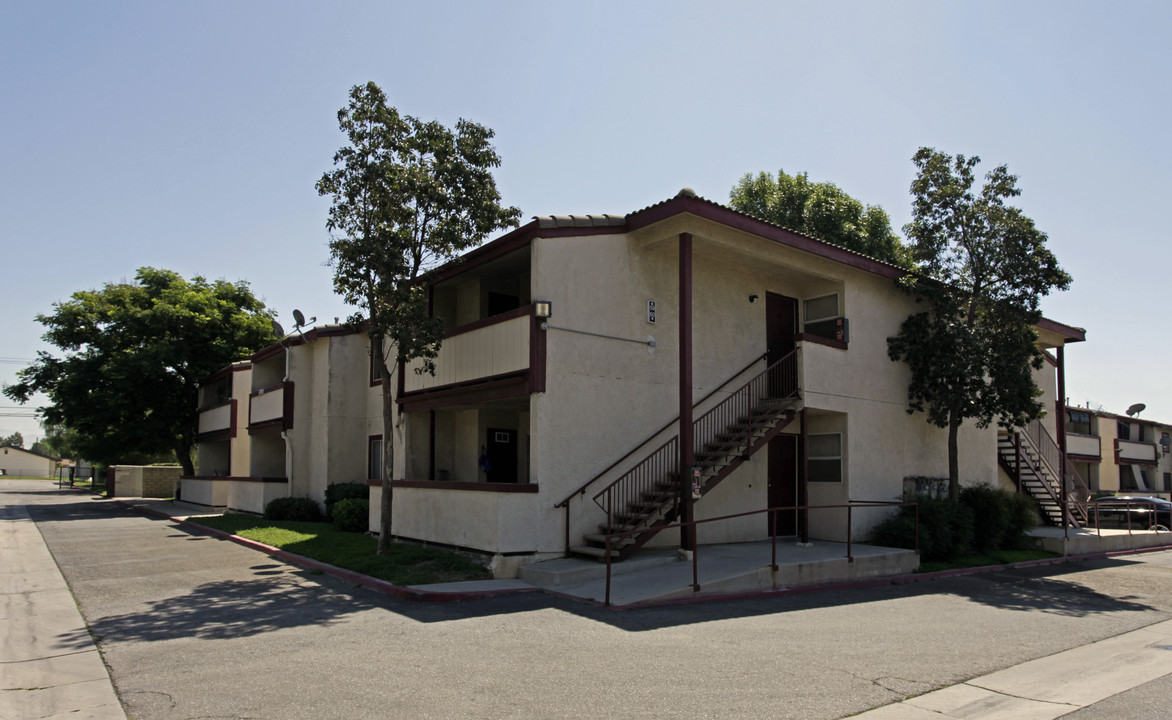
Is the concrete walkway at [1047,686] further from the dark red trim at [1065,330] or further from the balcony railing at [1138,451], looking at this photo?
the balcony railing at [1138,451]

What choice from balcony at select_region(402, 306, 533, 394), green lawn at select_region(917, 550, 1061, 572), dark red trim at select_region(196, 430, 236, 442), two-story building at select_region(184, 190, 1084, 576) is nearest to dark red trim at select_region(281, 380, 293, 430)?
two-story building at select_region(184, 190, 1084, 576)

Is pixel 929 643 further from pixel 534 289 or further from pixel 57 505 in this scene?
pixel 57 505

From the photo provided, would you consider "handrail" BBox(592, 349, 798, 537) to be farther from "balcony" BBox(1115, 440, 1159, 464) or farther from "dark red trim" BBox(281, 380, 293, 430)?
"balcony" BBox(1115, 440, 1159, 464)

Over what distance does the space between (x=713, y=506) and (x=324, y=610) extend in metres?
8.36

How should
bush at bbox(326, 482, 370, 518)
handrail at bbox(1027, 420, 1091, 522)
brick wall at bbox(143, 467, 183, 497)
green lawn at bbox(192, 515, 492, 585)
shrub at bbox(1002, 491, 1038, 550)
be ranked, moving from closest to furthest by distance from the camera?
green lawn at bbox(192, 515, 492, 585) < shrub at bbox(1002, 491, 1038, 550) < bush at bbox(326, 482, 370, 518) < handrail at bbox(1027, 420, 1091, 522) < brick wall at bbox(143, 467, 183, 497)

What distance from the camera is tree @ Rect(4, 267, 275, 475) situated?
34.2m

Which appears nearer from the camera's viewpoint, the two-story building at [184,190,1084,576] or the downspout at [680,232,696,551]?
the downspout at [680,232,696,551]

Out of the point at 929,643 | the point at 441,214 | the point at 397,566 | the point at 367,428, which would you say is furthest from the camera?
the point at 367,428

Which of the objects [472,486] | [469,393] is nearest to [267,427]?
[469,393]

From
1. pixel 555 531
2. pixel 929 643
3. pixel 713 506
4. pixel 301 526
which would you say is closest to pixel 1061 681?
pixel 929 643

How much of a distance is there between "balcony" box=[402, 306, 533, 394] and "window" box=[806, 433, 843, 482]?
7451 millimetres

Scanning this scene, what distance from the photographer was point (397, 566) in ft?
43.4

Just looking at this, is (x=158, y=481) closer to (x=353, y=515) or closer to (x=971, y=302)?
(x=353, y=515)

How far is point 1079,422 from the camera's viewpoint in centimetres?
3812
